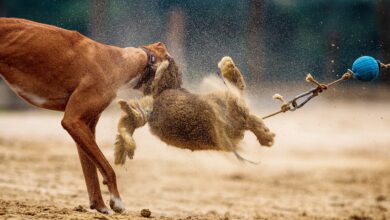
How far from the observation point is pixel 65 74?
18.4 ft

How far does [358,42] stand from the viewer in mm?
16281

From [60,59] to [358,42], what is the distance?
1181 cm

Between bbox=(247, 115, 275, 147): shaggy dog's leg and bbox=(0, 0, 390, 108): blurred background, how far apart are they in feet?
1.75

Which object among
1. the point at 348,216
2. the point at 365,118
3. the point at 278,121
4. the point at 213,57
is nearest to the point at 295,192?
the point at 348,216

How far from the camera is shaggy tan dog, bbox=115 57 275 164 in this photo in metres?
5.75

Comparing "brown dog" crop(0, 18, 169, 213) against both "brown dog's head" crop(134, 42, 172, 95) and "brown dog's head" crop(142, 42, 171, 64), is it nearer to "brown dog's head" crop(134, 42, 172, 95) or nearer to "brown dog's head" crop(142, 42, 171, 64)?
"brown dog's head" crop(134, 42, 172, 95)

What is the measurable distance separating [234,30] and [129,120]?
2.54 meters

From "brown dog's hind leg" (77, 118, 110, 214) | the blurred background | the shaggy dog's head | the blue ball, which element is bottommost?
"brown dog's hind leg" (77, 118, 110, 214)

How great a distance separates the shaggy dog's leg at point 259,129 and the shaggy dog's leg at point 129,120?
87 cm

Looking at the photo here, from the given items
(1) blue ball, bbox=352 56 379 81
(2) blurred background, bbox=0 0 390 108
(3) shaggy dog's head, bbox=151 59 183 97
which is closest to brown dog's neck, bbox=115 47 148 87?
(3) shaggy dog's head, bbox=151 59 183 97

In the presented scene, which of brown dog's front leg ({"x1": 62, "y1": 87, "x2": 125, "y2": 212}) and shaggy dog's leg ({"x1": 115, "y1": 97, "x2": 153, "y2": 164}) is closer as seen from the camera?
brown dog's front leg ({"x1": 62, "y1": 87, "x2": 125, "y2": 212})

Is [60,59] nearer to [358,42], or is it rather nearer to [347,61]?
[347,61]

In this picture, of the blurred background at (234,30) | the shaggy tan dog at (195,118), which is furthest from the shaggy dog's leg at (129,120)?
the blurred background at (234,30)

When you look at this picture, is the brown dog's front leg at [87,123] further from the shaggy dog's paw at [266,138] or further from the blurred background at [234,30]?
the shaggy dog's paw at [266,138]
